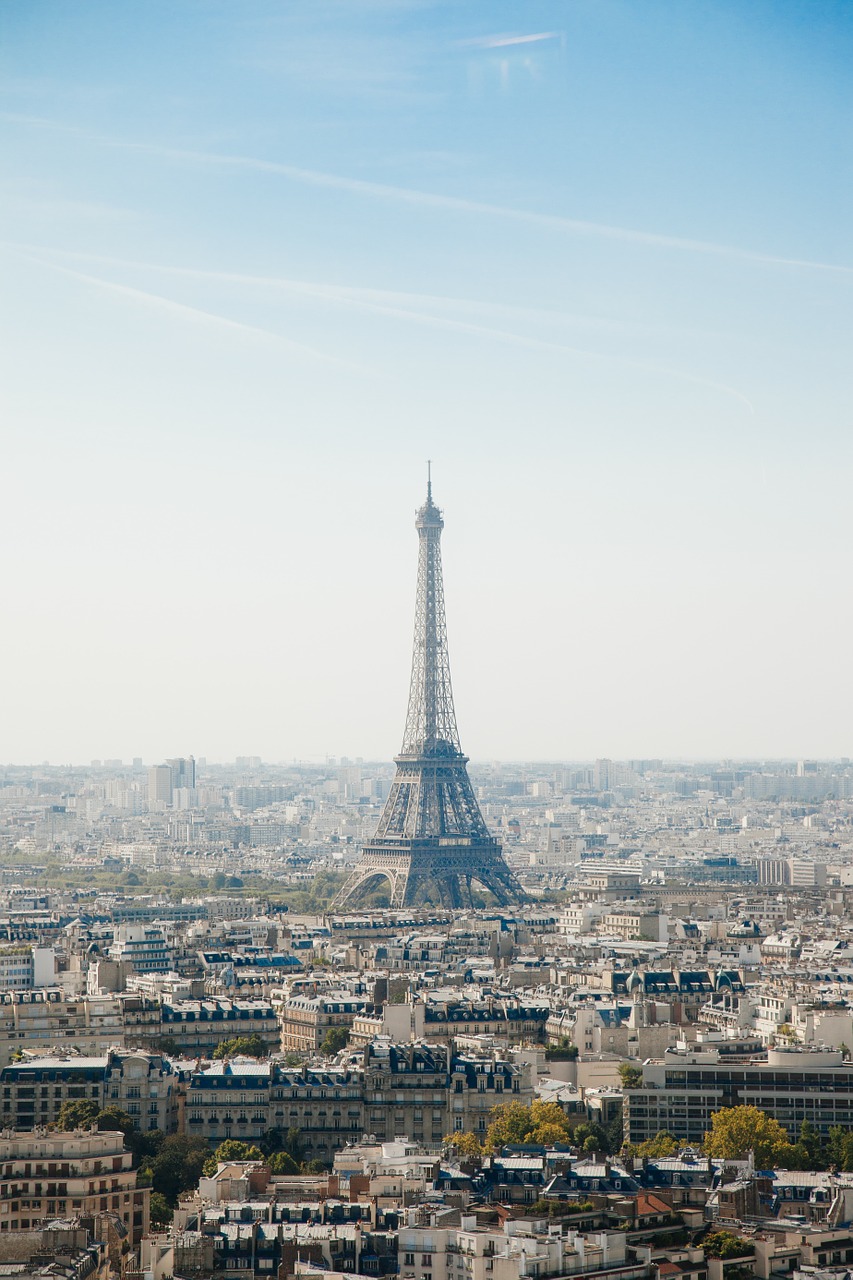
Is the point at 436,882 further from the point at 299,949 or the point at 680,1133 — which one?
the point at 680,1133

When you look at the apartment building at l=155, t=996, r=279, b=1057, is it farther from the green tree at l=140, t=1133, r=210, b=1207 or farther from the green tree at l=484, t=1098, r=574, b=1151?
the green tree at l=140, t=1133, r=210, b=1207

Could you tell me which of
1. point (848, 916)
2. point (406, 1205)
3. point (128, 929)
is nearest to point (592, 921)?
point (848, 916)

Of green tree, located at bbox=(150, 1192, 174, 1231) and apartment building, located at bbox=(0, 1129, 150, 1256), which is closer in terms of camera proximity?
apartment building, located at bbox=(0, 1129, 150, 1256)

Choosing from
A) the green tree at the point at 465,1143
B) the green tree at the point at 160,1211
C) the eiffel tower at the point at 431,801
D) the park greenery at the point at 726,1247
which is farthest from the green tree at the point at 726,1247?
the eiffel tower at the point at 431,801

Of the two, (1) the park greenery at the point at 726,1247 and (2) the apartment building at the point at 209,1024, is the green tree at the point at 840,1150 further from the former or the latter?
(2) the apartment building at the point at 209,1024

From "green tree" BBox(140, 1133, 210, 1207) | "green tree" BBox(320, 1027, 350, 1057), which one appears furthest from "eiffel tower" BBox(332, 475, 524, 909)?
"green tree" BBox(140, 1133, 210, 1207)
